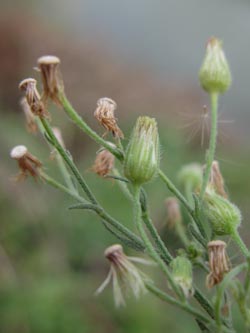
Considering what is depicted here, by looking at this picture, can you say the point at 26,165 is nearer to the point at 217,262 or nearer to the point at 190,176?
the point at 217,262

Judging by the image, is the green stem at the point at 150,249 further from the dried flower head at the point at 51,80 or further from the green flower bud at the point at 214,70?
the green flower bud at the point at 214,70

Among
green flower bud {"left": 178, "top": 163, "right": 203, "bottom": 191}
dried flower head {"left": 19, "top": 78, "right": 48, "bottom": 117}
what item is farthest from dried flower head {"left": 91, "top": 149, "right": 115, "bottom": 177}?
green flower bud {"left": 178, "top": 163, "right": 203, "bottom": 191}

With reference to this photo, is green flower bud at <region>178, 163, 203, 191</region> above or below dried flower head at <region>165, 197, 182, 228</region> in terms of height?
above

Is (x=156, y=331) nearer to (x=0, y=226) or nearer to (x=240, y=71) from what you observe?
(x=0, y=226)

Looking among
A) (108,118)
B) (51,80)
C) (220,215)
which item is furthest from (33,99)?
(220,215)

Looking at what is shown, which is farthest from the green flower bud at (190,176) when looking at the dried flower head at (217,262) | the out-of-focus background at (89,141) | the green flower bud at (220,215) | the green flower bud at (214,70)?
the dried flower head at (217,262)

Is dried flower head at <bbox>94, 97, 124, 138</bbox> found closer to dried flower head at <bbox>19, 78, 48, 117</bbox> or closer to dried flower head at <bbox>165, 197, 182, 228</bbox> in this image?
dried flower head at <bbox>19, 78, 48, 117</bbox>

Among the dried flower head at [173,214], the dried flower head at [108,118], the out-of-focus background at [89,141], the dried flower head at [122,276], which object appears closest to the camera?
the dried flower head at [122,276]
